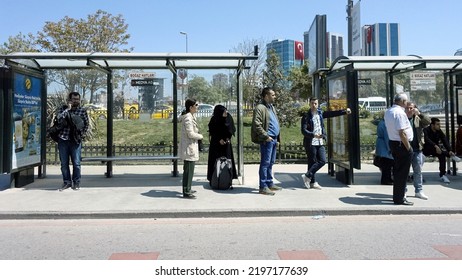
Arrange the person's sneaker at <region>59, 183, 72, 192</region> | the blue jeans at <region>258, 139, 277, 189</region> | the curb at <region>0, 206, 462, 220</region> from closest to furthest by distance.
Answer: the curb at <region>0, 206, 462, 220</region>, the blue jeans at <region>258, 139, 277, 189</region>, the person's sneaker at <region>59, 183, 72, 192</region>

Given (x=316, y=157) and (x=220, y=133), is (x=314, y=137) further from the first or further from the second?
(x=220, y=133)

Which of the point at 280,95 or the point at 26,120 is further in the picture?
the point at 280,95

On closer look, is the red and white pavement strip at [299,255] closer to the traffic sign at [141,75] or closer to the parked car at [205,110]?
the parked car at [205,110]

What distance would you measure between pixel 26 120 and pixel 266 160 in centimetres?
512

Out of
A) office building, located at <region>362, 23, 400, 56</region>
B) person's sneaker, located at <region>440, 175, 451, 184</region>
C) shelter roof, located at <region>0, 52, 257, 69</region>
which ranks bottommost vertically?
person's sneaker, located at <region>440, 175, 451, 184</region>

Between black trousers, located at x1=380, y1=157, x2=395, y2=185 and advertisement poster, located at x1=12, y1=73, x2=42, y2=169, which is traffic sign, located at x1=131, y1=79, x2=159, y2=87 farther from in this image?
black trousers, located at x1=380, y1=157, x2=395, y2=185

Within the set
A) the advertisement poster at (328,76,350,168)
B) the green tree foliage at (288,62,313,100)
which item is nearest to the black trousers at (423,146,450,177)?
the advertisement poster at (328,76,350,168)

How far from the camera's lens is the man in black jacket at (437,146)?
8.81 m

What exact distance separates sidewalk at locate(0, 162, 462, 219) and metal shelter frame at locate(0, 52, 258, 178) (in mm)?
985

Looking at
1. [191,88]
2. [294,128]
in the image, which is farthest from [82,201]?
[294,128]

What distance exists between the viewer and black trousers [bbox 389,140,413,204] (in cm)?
653

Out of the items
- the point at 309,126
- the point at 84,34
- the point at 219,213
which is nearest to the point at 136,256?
the point at 219,213

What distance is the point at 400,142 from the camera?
6.52 meters

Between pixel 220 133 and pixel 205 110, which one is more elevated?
pixel 205 110
